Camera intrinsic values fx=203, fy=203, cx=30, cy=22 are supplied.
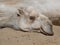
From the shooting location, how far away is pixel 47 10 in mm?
1652

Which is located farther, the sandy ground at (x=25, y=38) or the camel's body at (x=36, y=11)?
the camel's body at (x=36, y=11)

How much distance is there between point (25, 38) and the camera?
1.37 metres

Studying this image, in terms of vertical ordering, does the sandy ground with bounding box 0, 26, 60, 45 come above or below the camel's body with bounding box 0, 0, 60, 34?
below

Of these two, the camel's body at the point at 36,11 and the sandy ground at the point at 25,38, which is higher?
the camel's body at the point at 36,11

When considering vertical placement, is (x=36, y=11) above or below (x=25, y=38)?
above

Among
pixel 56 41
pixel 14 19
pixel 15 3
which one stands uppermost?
pixel 15 3

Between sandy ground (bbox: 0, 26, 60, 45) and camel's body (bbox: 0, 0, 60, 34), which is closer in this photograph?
sandy ground (bbox: 0, 26, 60, 45)

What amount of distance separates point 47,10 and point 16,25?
304 mm

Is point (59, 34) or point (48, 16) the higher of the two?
point (48, 16)

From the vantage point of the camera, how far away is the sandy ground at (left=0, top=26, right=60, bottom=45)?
1.32 m

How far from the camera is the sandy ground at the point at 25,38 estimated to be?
132 cm

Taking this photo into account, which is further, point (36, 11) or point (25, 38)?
point (36, 11)

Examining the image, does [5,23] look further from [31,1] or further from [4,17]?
[31,1]

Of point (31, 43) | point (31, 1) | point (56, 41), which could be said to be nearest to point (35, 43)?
point (31, 43)
